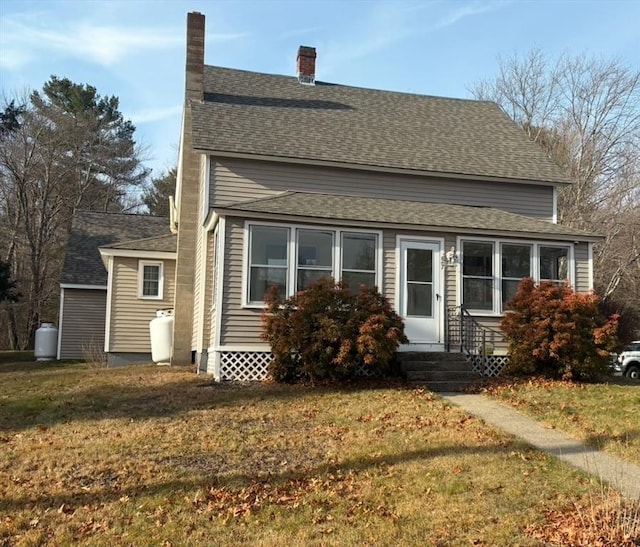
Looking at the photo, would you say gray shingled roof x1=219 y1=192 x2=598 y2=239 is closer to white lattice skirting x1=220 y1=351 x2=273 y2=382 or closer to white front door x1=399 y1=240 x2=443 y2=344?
white front door x1=399 y1=240 x2=443 y2=344

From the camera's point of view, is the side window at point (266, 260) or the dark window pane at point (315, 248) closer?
the side window at point (266, 260)

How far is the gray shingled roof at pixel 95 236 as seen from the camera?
23844 millimetres

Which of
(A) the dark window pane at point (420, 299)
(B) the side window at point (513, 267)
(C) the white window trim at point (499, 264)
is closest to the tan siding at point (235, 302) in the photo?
(A) the dark window pane at point (420, 299)

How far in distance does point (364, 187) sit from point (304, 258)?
332 centimetres

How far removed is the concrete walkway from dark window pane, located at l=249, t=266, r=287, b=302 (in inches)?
156

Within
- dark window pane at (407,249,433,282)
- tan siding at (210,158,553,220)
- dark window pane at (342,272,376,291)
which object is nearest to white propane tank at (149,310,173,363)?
tan siding at (210,158,553,220)

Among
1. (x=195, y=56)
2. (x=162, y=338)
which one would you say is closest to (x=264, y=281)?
(x=162, y=338)

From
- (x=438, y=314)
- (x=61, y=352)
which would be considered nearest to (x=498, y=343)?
(x=438, y=314)

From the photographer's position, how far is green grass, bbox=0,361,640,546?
191 inches

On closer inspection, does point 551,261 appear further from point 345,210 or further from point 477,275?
point 345,210

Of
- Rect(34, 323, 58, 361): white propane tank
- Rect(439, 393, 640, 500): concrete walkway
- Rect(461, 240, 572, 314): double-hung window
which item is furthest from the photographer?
Rect(34, 323, 58, 361): white propane tank

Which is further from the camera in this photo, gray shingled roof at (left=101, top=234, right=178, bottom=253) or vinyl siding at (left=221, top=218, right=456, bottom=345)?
gray shingled roof at (left=101, top=234, right=178, bottom=253)

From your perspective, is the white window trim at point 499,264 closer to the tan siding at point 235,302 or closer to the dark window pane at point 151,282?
the tan siding at point 235,302

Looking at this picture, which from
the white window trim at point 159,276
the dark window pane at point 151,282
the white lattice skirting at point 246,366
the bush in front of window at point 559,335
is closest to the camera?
the bush in front of window at point 559,335
